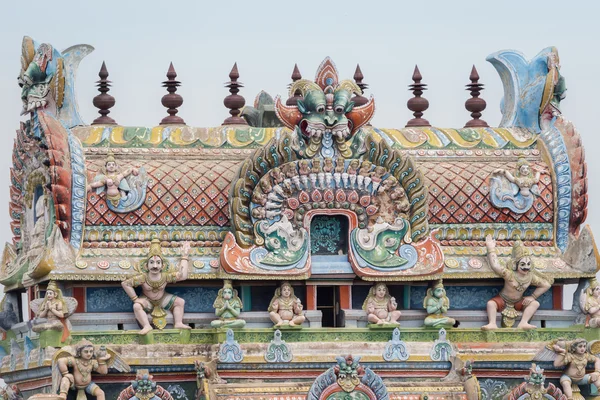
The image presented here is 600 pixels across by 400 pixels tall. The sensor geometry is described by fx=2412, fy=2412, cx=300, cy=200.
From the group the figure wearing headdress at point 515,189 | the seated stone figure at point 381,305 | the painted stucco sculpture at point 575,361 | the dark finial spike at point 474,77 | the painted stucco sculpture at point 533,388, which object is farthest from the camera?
the dark finial spike at point 474,77

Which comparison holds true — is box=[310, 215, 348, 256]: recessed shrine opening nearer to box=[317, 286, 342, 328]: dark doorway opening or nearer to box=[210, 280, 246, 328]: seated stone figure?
box=[317, 286, 342, 328]: dark doorway opening

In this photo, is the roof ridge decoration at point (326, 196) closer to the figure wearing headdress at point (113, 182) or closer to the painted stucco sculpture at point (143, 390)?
the figure wearing headdress at point (113, 182)

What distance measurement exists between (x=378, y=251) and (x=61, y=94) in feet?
22.9

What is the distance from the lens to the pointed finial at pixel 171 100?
162 feet

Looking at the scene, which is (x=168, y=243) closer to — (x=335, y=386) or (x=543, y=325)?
(x=335, y=386)

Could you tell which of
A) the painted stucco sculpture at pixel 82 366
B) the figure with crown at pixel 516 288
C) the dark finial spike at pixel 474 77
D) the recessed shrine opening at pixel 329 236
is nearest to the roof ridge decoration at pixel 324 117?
the recessed shrine opening at pixel 329 236

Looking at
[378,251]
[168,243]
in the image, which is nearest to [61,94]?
[168,243]

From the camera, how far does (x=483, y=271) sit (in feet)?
155

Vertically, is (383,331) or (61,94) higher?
(61,94)

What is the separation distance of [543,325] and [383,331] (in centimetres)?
383

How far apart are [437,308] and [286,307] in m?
2.94

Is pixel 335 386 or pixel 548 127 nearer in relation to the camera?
pixel 335 386

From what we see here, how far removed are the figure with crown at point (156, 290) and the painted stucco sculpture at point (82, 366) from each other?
95cm

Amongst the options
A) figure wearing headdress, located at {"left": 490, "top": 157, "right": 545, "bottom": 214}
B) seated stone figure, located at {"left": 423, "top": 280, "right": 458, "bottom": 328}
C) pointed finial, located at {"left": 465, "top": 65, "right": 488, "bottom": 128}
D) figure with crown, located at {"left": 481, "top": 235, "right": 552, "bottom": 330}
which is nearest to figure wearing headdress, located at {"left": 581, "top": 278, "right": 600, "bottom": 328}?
figure with crown, located at {"left": 481, "top": 235, "right": 552, "bottom": 330}
